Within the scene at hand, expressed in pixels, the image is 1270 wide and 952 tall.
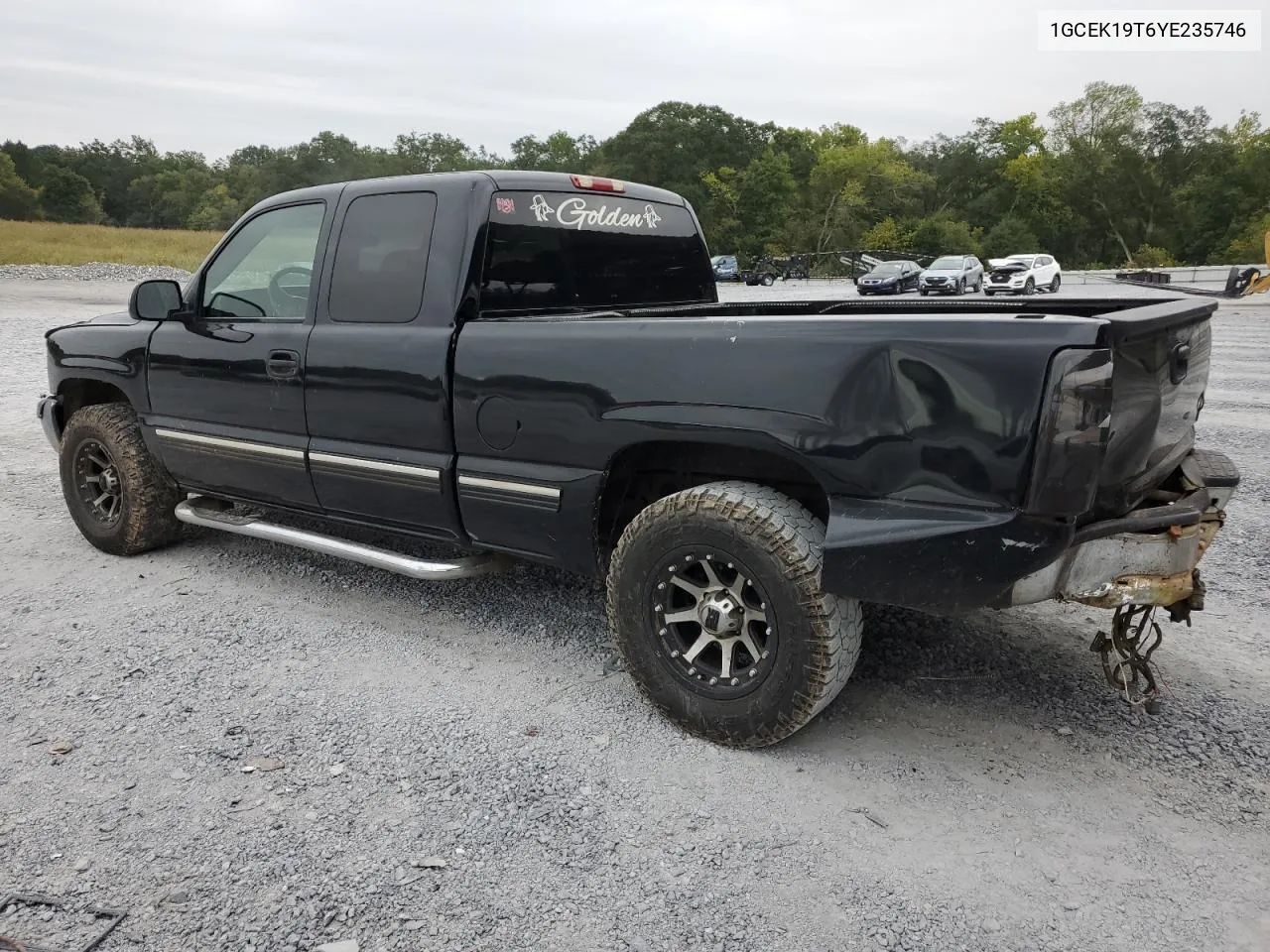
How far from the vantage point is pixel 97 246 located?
3738 cm

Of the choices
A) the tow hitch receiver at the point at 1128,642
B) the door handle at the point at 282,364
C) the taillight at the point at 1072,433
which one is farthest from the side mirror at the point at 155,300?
the tow hitch receiver at the point at 1128,642

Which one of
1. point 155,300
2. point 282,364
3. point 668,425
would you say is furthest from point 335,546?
point 668,425

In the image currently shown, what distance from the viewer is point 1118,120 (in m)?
71.7

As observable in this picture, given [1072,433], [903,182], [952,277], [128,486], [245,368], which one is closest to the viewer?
[1072,433]

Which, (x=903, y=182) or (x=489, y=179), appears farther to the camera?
(x=903, y=182)

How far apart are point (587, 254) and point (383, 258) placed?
0.89 m

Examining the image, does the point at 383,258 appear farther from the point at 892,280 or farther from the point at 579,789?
the point at 892,280

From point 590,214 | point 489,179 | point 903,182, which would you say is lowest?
point 590,214

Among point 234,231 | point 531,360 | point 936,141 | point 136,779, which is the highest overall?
point 936,141

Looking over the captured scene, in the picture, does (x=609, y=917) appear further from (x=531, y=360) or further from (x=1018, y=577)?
(x=531, y=360)

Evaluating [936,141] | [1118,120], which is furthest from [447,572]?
[936,141]

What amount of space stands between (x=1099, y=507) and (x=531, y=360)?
190 centimetres

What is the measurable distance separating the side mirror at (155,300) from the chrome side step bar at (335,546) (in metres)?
1.02

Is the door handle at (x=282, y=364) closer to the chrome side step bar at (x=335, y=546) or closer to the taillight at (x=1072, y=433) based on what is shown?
the chrome side step bar at (x=335, y=546)
